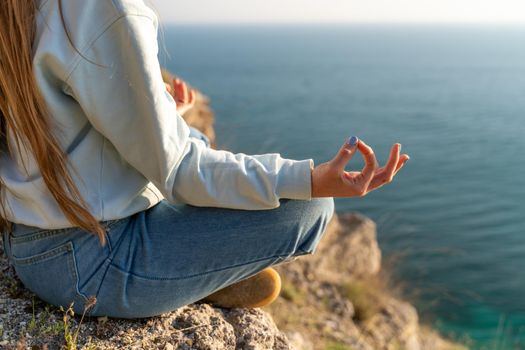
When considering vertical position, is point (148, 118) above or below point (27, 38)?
below

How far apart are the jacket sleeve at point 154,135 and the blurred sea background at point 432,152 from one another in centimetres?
26

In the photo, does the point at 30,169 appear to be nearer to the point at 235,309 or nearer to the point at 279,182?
the point at 279,182

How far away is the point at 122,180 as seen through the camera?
189 centimetres

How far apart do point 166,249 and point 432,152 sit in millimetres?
22576

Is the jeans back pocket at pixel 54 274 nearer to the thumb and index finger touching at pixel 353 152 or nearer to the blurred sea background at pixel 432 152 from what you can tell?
the blurred sea background at pixel 432 152

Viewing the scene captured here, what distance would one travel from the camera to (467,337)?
28.8 feet

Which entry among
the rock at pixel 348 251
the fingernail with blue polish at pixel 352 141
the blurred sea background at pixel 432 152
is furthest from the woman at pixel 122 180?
the rock at pixel 348 251

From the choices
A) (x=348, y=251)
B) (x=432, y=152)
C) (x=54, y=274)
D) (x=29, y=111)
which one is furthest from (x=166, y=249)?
(x=432, y=152)

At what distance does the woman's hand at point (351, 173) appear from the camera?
175 centimetres

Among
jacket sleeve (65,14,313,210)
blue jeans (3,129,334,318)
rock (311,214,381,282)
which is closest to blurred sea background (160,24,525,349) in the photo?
jacket sleeve (65,14,313,210)

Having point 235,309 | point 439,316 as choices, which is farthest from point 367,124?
point 235,309

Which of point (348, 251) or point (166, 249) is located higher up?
point (166, 249)

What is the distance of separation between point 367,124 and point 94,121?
2845 cm

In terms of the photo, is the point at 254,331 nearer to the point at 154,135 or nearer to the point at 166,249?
the point at 166,249
